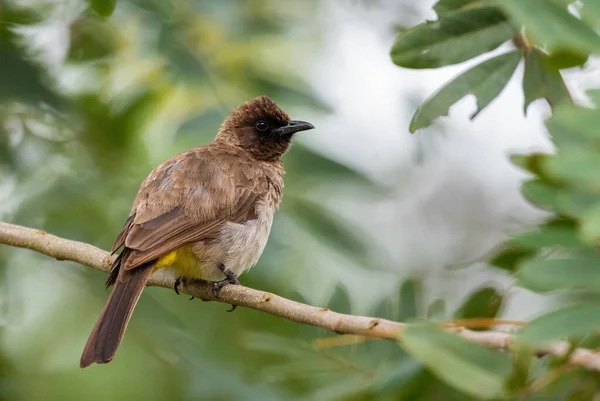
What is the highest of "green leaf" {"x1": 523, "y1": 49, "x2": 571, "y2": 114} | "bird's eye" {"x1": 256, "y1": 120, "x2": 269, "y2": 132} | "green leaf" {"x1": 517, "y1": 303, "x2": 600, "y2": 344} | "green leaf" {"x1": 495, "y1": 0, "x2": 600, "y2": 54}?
"green leaf" {"x1": 495, "y1": 0, "x2": 600, "y2": 54}

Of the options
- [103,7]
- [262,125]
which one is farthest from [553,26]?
[262,125]

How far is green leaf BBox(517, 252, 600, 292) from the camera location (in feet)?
4.98

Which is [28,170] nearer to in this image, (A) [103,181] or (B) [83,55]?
(A) [103,181]

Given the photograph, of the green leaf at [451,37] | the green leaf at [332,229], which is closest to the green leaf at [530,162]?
the green leaf at [451,37]

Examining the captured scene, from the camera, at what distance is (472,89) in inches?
88.6

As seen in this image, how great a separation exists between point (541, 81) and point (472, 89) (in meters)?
0.34

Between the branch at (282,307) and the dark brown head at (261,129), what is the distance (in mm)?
1081

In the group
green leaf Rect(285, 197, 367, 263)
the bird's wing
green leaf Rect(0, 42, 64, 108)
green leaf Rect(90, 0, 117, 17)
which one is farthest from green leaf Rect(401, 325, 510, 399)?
green leaf Rect(0, 42, 64, 108)

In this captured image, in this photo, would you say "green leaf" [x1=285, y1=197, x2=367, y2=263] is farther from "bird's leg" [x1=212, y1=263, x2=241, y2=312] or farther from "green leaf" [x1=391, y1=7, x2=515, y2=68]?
"green leaf" [x1=391, y1=7, x2=515, y2=68]

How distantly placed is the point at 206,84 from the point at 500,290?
1.67 m

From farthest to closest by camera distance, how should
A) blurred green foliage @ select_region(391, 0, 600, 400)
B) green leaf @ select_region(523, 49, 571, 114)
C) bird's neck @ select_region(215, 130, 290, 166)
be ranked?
bird's neck @ select_region(215, 130, 290, 166), green leaf @ select_region(523, 49, 571, 114), blurred green foliage @ select_region(391, 0, 600, 400)

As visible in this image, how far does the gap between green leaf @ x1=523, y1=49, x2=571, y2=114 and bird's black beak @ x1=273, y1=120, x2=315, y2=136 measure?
6.30 feet

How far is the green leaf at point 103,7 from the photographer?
2.64m

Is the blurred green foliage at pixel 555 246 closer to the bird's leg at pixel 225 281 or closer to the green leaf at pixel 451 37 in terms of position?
the green leaf at pixel 451 37
